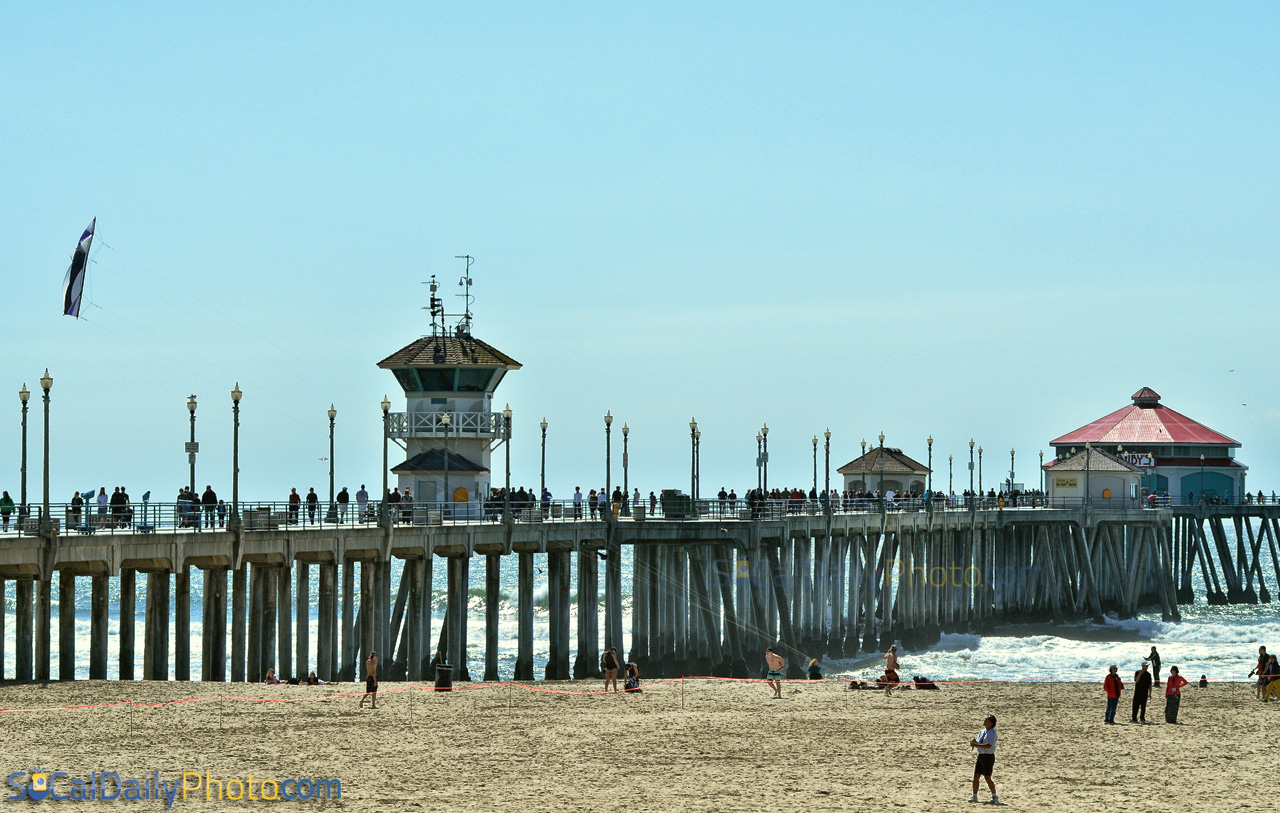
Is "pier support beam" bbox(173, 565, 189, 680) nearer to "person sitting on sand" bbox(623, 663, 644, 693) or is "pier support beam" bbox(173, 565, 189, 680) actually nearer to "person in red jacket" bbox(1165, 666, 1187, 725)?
"person sitting on sand" bbox(623, 663, 644, 693)

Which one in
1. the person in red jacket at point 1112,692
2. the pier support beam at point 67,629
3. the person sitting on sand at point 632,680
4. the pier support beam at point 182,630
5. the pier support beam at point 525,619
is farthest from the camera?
the pier support beam at point 525,619

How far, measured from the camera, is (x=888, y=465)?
2936 inches

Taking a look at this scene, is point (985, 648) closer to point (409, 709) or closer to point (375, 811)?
point (409, 709)

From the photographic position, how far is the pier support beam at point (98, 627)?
33.2 m

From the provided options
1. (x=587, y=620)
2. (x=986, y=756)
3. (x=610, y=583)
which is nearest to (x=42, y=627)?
(x=587, y=620)

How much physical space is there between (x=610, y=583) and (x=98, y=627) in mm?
14589

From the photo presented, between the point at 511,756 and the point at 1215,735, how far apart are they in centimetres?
1130

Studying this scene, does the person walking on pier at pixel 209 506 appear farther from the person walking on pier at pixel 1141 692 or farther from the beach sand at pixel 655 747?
the person walking on pier at pixel 1141 692

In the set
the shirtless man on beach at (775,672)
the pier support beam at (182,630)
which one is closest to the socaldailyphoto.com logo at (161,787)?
the shirtless man on beach at (775,672)

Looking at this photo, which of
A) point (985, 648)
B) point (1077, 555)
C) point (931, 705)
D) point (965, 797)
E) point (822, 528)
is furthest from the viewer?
point (1077, 555)

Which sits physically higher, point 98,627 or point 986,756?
point 98,627

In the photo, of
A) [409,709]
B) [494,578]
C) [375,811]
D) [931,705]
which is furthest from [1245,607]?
[375,811]

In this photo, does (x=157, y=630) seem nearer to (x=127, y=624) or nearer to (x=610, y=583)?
(x=127, y=624)

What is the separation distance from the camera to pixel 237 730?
26094mm
